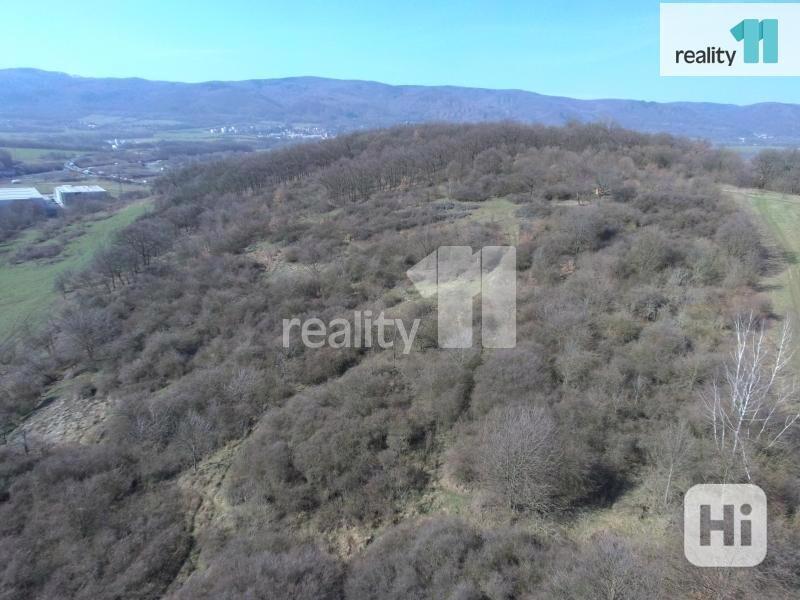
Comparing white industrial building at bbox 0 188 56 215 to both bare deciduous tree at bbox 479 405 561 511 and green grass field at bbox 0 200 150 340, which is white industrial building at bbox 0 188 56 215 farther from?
bare deciduous tree at bbox 479 405 561 511

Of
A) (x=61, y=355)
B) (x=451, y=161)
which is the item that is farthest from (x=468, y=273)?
(x=451, y=161)

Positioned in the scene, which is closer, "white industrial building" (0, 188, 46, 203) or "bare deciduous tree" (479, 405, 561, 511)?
"bare deciduous tree" (479, 405, 561, 511)

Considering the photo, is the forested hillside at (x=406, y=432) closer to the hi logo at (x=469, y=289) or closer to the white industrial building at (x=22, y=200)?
the hi logo at (x=469, y=289)

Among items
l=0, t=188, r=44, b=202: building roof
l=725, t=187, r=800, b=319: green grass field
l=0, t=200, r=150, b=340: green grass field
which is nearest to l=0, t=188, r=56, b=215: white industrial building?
l=0, t=188, r=44, b=202: building roof

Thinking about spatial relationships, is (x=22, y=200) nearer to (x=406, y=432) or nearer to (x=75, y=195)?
(x=75, y=195)

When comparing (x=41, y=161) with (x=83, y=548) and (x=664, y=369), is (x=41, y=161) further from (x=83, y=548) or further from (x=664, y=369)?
(x=664, y=369)

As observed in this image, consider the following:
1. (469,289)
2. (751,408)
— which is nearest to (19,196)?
(469,289)
